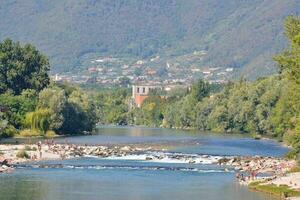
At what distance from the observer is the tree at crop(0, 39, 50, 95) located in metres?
168

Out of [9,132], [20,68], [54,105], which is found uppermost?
[20,68]

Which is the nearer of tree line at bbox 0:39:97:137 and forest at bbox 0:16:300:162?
forest at bbox 0:16:300:162

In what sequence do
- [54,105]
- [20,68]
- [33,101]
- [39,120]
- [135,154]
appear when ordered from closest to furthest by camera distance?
[135,154], [39,120], [54,105], [33,101], [20,68]

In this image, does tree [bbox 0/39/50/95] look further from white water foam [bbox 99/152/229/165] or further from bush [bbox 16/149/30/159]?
bush [bbox 16/149/30/159]

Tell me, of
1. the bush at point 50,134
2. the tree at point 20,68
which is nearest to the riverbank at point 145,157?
the bush at point 50,134

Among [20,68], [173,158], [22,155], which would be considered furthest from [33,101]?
[22,155]

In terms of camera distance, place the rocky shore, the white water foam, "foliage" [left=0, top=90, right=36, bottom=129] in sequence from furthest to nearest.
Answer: "foliage" [left=0, top=90, right=36, bottom=129] → the white water foam → the rocky shore

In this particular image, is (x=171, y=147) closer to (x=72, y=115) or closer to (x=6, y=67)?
(x=72, y=115)

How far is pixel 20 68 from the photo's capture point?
169 m

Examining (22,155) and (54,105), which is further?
(54,105)

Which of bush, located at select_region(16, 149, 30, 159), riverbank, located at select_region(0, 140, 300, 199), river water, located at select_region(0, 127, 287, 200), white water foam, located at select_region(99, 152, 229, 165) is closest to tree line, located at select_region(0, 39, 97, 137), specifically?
riverbank, located at select_region(0, 140, 300, 199)

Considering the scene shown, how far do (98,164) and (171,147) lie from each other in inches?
1166

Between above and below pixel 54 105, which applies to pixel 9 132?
below

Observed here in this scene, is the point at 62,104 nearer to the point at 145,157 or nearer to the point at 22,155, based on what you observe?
the point at 145,157
